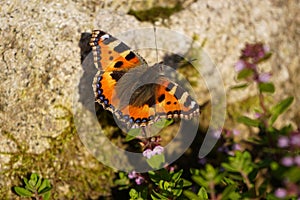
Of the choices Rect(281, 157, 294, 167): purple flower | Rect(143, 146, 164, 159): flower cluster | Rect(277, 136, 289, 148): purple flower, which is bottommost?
Rect(143, 146, 164, 159): flower cluster

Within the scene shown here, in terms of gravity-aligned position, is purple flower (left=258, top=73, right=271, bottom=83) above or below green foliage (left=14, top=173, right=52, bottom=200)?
above

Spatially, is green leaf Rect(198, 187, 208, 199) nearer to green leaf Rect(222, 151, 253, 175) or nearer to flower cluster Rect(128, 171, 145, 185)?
green leaf Rect(222, 151, 253, 175)

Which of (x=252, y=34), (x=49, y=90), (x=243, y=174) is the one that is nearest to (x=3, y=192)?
(x=49, y=90)

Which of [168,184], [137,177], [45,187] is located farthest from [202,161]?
[45,187]

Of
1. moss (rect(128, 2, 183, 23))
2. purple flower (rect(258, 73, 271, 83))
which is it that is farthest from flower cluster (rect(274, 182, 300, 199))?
moss (rect(128, 2, 183, 23))

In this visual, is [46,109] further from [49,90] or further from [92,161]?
[92,161]

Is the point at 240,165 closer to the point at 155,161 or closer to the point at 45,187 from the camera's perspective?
the point at 155,161

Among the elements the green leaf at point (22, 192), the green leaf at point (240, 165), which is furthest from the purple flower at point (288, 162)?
the green leaf at point (22, 192)
